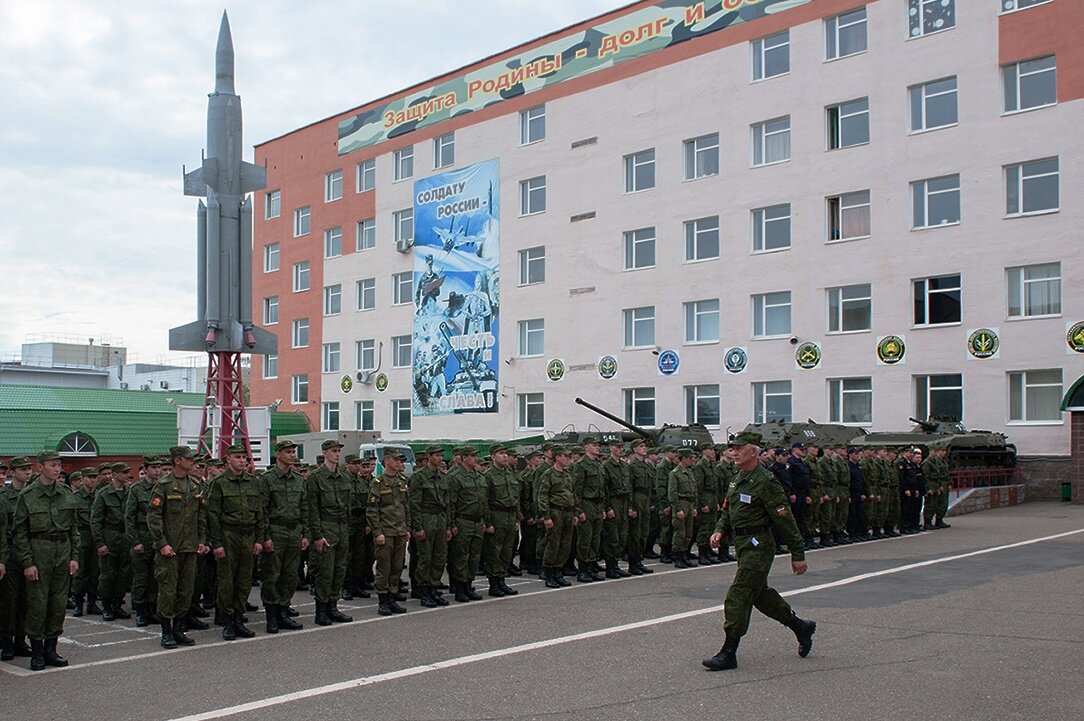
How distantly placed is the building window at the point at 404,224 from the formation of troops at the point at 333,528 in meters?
29.3

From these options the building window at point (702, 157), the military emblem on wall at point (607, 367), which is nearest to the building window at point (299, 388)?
the military emblem on wall at point (607, 367)

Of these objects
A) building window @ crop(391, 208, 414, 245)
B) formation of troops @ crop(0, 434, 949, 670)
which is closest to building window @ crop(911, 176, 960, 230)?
formation of troops @ crop(0, 434, 949, 670)

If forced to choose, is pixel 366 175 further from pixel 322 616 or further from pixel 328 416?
pixel 322 616

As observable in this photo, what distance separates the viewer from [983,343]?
29625 millimetres

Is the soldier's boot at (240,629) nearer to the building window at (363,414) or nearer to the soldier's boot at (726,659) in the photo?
the soldier's boot at (726,659)

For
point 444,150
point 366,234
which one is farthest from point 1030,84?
point 366,234

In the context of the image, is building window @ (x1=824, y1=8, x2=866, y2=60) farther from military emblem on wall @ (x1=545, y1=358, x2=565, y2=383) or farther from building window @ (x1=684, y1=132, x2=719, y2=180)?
military emblem on wall @ (x1=545, y1=358, x2=565, y2=383)

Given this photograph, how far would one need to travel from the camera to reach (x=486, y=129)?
4278 centimetres

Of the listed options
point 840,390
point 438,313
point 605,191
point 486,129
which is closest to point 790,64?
point 605,191

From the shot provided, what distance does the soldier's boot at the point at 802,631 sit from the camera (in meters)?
8.74

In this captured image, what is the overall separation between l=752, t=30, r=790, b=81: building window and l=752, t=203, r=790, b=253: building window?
14.2 feet

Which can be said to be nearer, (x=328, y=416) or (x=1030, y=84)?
(x=1030, y=84)

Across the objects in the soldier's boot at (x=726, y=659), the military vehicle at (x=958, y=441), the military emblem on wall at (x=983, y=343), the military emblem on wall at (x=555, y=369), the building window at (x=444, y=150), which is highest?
the building window at (x=444, y=150)

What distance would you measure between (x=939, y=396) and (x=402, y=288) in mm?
23847
